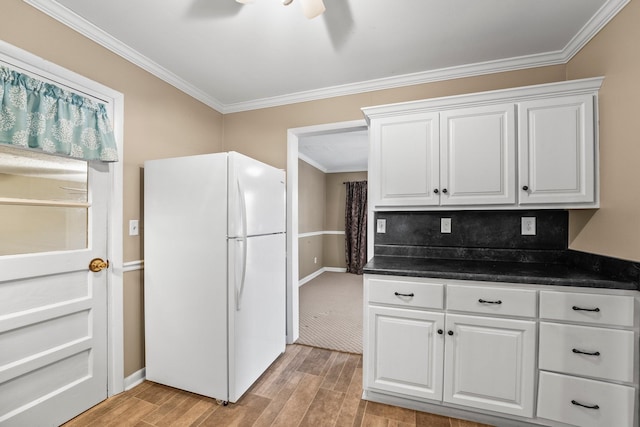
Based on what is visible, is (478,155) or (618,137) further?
(478,155)

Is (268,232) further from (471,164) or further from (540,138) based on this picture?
(540,138)

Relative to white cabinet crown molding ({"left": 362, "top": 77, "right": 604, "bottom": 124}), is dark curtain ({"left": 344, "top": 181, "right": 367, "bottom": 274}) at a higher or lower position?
lower

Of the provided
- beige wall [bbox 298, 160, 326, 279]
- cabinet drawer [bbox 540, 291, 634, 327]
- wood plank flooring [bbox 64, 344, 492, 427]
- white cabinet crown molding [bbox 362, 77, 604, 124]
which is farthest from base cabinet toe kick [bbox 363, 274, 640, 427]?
beige wall [bbox 298, 160, 326, 279]

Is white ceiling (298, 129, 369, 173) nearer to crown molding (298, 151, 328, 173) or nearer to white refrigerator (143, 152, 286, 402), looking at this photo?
crown molding (298, 151, 328, 173)

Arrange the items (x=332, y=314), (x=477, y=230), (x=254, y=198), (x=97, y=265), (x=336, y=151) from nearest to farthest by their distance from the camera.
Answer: (x=97, y=265), (x=254, y=198), (x=477, y=230), (x=332, y=314), (x=336, y=151)

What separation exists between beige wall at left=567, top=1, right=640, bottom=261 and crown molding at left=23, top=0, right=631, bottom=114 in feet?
0.31

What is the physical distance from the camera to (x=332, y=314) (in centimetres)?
360

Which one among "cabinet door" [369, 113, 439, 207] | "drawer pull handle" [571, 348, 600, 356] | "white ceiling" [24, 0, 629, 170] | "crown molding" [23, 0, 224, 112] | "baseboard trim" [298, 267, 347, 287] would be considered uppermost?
"white ceiling" [24, 0, 629, 170]

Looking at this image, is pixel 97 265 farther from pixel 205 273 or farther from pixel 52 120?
pixel 52 120

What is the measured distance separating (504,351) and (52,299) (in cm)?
270

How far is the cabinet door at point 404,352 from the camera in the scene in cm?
171

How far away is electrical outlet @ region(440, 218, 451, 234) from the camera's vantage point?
88.7 inches

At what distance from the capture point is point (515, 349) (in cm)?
158

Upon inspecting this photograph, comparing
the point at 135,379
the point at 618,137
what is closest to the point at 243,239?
the point at 135,379
